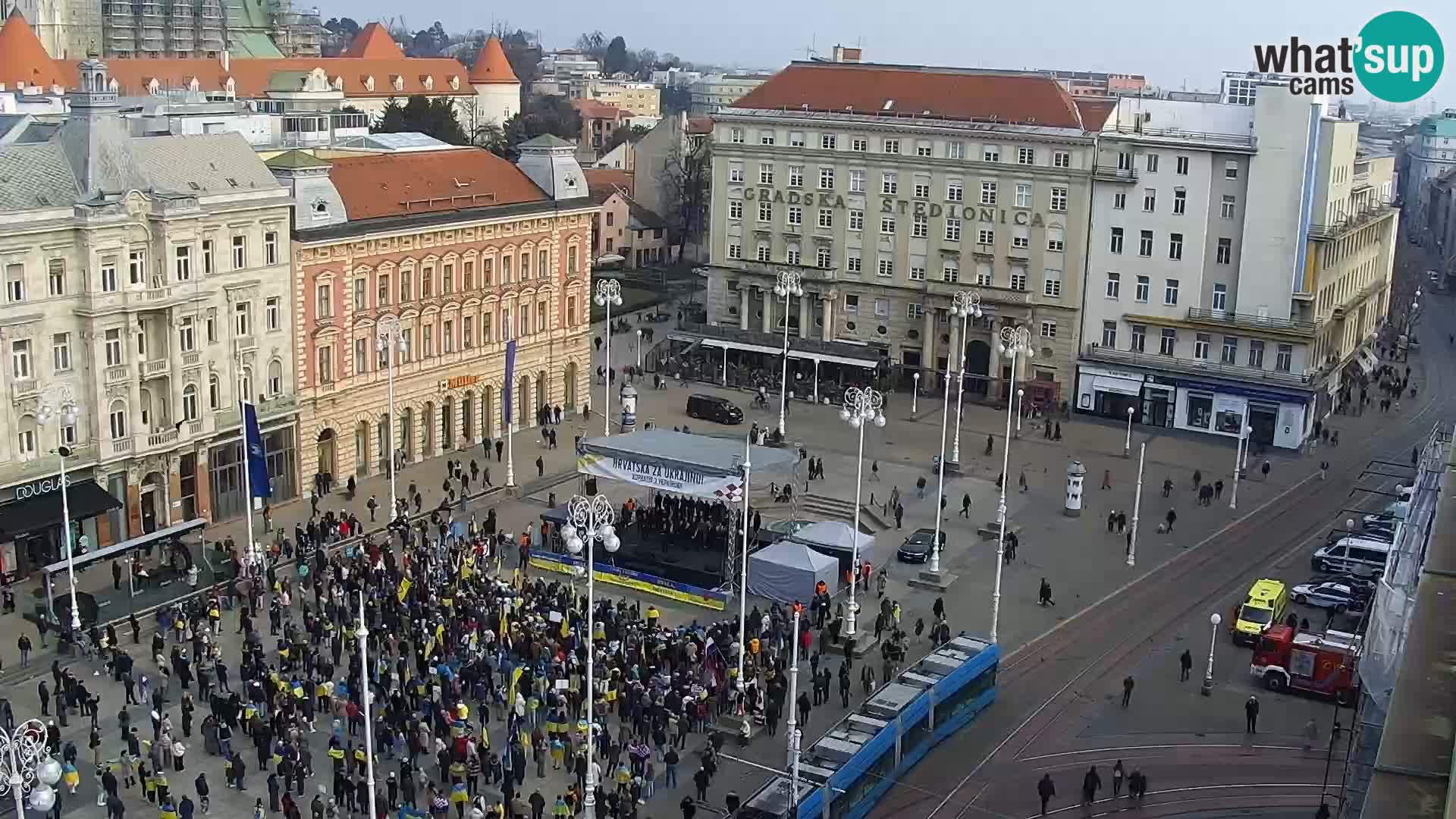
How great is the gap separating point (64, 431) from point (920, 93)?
48324mm

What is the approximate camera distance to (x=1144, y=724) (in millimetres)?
40031

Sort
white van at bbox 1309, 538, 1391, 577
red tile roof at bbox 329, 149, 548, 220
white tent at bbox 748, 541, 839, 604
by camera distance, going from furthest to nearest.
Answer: red tile roof at bbox 329, 149, 548, 220 → white van at bbox 1309, 538, 1391, 577 → white tent at bbox 748, 541, 839, 604

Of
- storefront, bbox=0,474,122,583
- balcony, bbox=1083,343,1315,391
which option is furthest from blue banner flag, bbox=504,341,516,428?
balcony, bbox=1083,343,1315,391

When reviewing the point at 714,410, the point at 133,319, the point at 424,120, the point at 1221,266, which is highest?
the point at 424,120

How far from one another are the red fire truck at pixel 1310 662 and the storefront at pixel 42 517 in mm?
35172

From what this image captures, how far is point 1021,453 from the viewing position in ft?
226

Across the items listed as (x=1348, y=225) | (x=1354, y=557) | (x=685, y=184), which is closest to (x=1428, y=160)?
(x=685, y=184)

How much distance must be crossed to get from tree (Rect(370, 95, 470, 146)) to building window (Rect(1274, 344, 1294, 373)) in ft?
220

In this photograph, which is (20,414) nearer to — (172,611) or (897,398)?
(172,611)

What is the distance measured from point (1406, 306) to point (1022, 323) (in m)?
46.2

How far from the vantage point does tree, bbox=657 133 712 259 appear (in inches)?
4902

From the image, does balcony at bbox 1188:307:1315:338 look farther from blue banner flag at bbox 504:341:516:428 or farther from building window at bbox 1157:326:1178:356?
blue banner flag at bbox 504:341:516:428

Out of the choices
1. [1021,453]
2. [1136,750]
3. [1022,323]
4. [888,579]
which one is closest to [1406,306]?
[1022,323]

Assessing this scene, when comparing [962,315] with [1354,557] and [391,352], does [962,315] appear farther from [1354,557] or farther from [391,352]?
[391,352]
